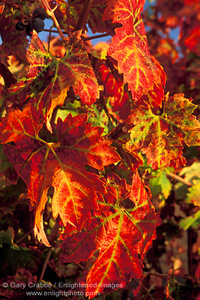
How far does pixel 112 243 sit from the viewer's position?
26.2 inches

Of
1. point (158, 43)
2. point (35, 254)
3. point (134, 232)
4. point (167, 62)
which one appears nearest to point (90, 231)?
point (134, 232)

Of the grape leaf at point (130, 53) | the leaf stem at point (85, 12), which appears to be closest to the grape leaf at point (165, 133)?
the grape leaf at point (130, 53)

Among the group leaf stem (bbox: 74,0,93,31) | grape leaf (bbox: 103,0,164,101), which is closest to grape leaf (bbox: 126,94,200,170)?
grape leaf (bbox: 103,0,164,101)

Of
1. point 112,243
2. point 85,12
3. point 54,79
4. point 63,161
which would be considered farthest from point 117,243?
point 85,12

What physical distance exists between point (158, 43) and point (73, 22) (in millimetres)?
1369

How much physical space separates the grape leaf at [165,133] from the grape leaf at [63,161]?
0.09 meters

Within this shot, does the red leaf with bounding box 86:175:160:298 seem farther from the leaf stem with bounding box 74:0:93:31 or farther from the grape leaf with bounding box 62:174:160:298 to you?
the leaf stem with bounding box 74:0:93:31

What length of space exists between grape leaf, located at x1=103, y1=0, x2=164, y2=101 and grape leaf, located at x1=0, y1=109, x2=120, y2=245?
12 centimetres

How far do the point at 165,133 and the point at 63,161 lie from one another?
234mm

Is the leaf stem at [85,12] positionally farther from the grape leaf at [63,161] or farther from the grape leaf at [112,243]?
the grape leaf at [112,243]

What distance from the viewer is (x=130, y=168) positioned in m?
0.70

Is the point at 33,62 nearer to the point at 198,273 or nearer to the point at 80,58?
the point at 80,58

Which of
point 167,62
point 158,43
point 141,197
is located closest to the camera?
point 141,197

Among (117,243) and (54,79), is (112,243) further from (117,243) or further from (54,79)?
(54,79)
